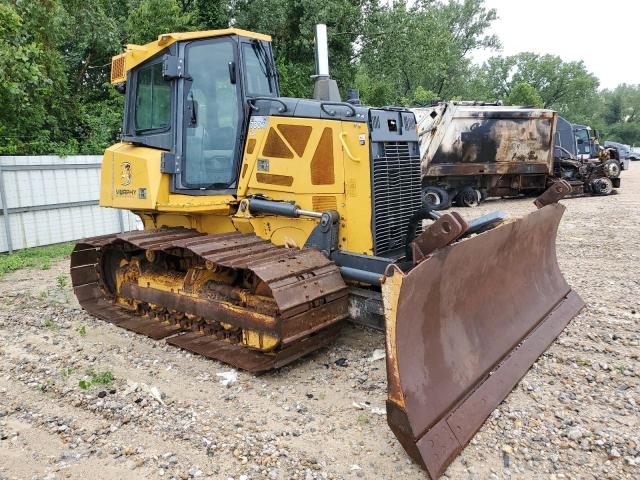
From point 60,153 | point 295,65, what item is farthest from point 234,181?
point 295,65

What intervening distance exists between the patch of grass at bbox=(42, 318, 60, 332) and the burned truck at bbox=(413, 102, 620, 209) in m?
9.41

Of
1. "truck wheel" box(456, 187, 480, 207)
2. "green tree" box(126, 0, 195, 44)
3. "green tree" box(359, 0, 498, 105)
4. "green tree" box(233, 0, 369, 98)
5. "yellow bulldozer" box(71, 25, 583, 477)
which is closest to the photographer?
"yellow bulldozer" box(71, 25, 583, 477)

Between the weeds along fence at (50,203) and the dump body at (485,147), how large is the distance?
7.86 m

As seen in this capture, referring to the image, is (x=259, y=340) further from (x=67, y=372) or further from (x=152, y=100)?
(x=152, y=100)

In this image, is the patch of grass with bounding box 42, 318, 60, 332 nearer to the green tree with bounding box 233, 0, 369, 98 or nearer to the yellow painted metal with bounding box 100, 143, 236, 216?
the yellow painted metal with bounding box 100, 143, 236, 216

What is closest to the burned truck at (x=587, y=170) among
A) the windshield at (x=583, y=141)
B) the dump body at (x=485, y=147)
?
the windshield at (x=583, y=141)

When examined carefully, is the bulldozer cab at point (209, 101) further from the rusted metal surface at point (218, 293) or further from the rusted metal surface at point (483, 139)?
the rusted metal surface at point (483, 139)

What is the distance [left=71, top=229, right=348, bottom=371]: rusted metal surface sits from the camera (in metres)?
3.85

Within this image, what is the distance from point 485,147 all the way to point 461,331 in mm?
11443

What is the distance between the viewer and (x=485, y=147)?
14.0 m

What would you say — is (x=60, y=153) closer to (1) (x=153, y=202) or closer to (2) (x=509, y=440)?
(1) (x=153, y=202)

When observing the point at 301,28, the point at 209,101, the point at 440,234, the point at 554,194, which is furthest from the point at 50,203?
the point at 301,28

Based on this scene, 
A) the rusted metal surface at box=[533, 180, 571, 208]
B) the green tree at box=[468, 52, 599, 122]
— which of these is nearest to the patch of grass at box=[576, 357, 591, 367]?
the rusted metal surface at box=[533, 180, 571, 208]

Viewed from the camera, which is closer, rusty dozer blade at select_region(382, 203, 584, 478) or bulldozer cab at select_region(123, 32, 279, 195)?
rusty dozer blade at select_region(382, 203, 584, 478)
